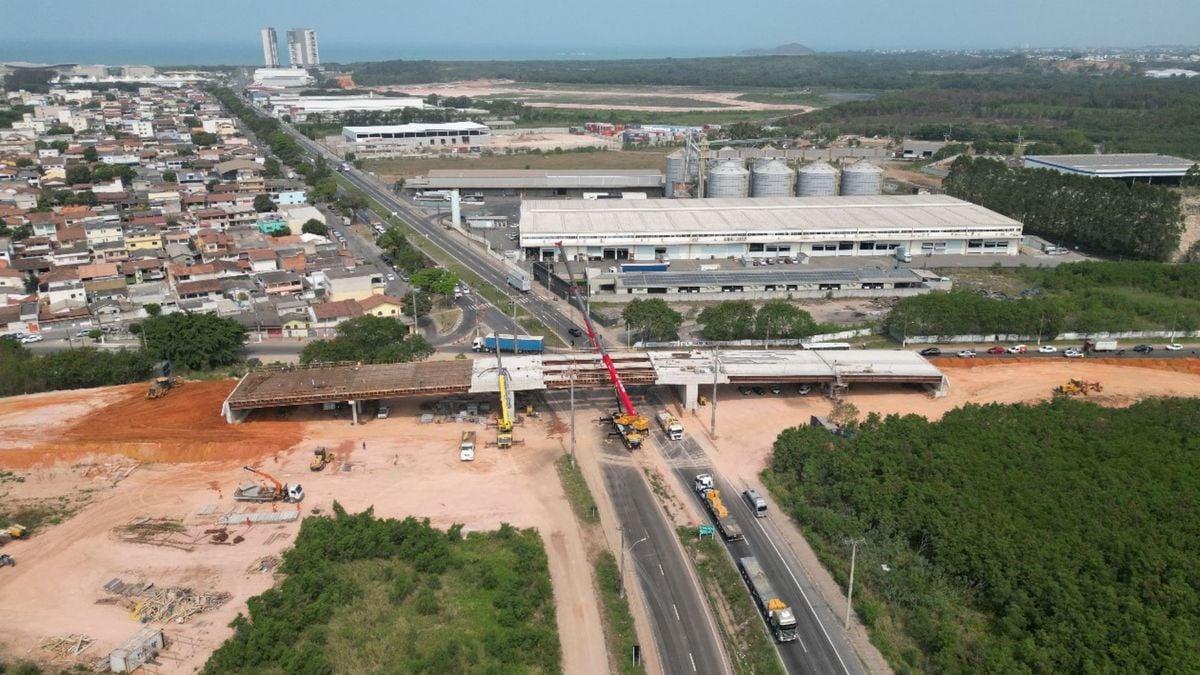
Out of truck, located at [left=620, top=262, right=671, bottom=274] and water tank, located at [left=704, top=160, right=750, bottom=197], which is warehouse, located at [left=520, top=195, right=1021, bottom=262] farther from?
water tank, located at [left=704, top=160, right=750, bottom=197]

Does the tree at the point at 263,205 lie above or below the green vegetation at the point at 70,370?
above

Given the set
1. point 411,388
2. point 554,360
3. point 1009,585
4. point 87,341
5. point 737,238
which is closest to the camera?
point 1009,585

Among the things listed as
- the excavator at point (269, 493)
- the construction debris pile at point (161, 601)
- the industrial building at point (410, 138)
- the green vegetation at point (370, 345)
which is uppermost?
the industrial building at point (410, 138)

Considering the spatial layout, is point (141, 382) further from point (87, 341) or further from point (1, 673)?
point (1, 673)

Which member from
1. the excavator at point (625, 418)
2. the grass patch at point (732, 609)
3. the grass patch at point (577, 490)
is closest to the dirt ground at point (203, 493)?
the grass patch at point (577, 490)

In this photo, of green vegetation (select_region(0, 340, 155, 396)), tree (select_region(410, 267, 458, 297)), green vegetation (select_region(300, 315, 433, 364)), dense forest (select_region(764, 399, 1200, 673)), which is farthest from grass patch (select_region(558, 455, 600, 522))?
green vegetation (select_region(0, 340, 155, 396))

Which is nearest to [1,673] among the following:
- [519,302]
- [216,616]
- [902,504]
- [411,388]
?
[216,616]

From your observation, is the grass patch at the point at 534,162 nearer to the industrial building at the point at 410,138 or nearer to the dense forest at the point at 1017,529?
the industrial building at the point at 410,138

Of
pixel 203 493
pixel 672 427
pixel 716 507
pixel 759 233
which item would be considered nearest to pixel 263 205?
pixel 759 233
